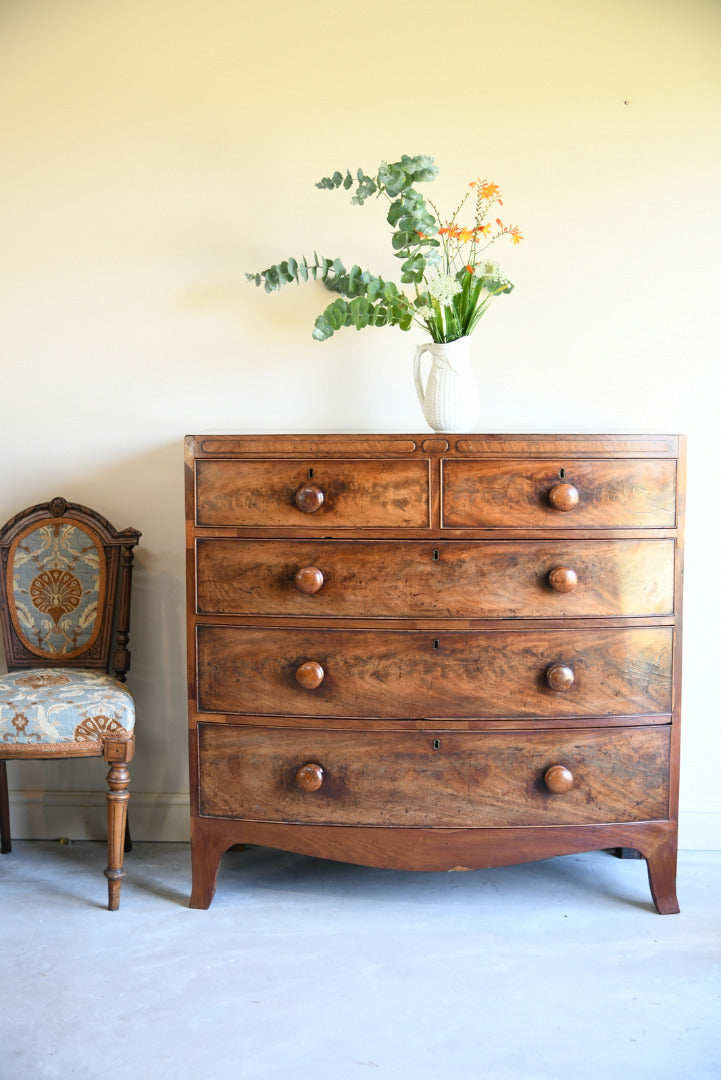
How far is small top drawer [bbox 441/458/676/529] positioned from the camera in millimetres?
2162

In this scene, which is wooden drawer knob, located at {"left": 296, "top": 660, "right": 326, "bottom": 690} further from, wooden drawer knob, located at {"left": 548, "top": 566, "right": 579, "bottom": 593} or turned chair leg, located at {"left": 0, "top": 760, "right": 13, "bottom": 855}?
turned chair leg, located at {"left": 0, "top": 760, "right": 13, "bottom": 855}

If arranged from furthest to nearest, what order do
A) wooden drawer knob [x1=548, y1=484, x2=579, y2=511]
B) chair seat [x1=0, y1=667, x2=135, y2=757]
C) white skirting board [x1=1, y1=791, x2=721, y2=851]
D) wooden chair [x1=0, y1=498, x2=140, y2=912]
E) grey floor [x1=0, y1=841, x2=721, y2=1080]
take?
white skirting board [x1=1, y1=791, x2=721, y2=851] < wooden chair [x1=0, y1=498, x2=140, y2=912] < chair seat [x1=0, y1=667, x2=135, y2=757] < wooden drawer knob [x1=548, y1=484, x2=579, y2=511] < grey floor [x1=0, y1=841, x2=721, y2=1080]

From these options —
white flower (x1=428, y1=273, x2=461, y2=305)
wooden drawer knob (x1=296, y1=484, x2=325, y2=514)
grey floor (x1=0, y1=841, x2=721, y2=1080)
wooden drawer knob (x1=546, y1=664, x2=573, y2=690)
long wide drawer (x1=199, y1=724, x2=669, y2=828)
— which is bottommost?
grey floor (x1=0, y1=841, x2=721, y2=1080)

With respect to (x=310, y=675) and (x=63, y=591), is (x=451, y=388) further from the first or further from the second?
(x=63, y=591)

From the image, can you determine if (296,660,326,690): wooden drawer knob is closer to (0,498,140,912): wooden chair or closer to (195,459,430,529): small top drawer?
(195,459,430,529): small top drawer

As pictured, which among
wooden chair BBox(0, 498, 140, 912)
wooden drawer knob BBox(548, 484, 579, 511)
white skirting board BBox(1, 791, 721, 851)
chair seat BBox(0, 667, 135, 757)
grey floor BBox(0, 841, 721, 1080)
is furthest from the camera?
white skirting board BBox(1, 791, 721, 851)

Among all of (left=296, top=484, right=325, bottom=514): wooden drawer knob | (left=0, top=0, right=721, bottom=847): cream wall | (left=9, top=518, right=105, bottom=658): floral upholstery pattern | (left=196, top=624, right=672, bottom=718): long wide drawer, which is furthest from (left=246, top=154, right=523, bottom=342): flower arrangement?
(left=9, top=518, right=105, bottom=658): floral upholstery pattern

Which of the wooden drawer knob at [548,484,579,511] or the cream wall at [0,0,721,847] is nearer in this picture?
the wooden drawer knob at [548,484,579,511]

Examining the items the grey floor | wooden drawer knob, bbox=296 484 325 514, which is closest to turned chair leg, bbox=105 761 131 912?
the grey floor

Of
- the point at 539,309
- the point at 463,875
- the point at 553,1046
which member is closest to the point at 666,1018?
the point at 553,1046

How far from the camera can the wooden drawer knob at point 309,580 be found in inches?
85.0

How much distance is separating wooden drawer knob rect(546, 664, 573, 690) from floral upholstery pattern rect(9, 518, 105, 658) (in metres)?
1.35

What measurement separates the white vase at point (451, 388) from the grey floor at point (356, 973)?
1327 mm

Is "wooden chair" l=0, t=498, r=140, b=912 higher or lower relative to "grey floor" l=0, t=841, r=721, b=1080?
higher
